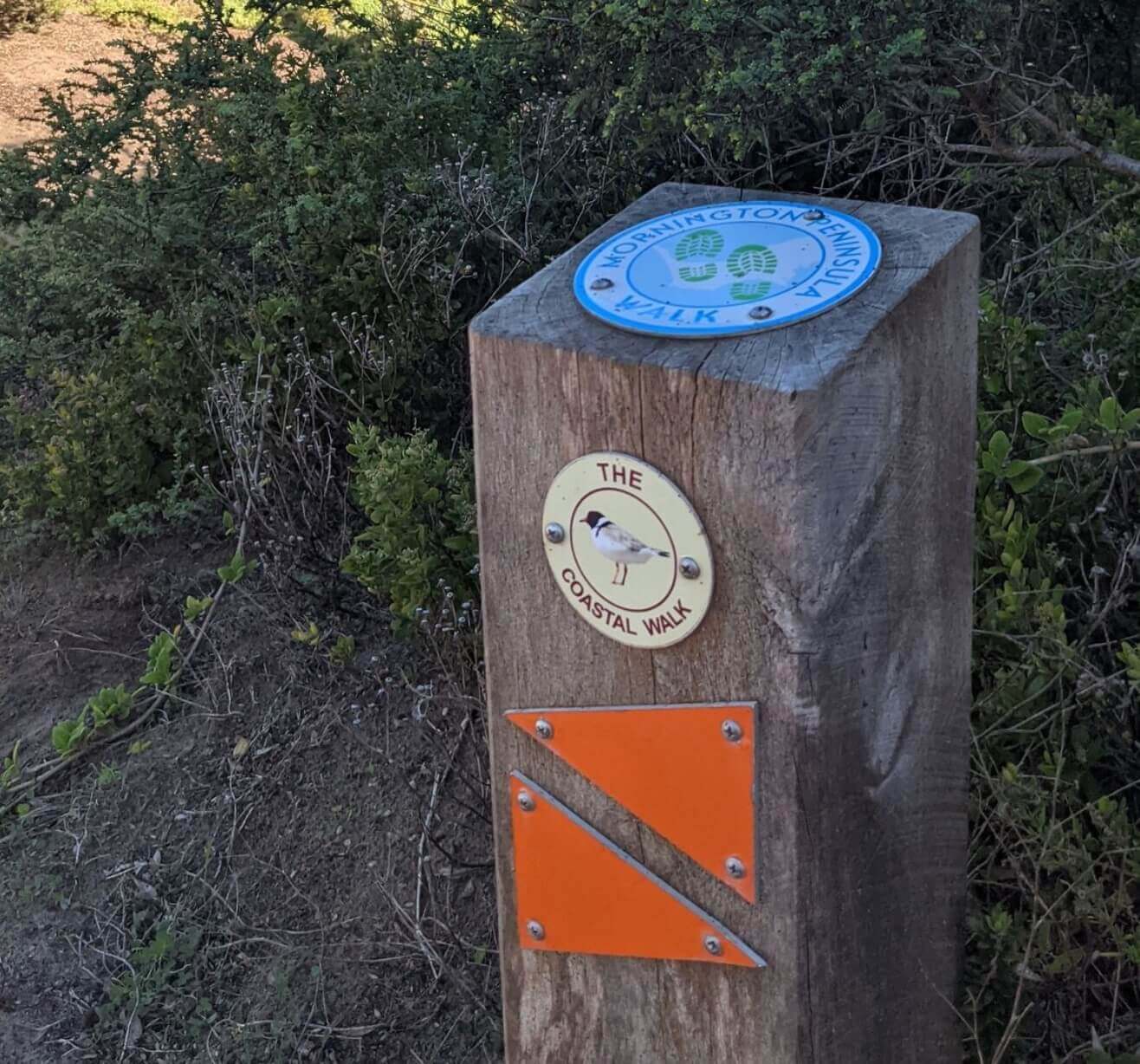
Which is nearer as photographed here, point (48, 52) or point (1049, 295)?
point (1049, 295)

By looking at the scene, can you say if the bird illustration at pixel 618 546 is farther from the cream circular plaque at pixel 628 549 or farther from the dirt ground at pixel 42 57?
the dirt ground at pixel 42 57

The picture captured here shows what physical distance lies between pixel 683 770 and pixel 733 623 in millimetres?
227

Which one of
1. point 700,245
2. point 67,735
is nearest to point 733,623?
point 700,245

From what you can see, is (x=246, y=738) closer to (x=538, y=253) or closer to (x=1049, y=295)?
(x=538, y=253)

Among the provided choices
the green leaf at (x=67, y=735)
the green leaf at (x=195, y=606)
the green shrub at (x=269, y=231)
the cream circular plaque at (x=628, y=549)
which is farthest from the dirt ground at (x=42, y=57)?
the cream circular plaque at (x=628, y=549)

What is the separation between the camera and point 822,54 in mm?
2998

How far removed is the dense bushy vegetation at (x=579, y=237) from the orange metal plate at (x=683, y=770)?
594 mm

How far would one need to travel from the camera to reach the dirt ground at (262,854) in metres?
2.83

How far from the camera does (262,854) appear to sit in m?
3.19

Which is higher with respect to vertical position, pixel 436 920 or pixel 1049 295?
pixel 1049 295

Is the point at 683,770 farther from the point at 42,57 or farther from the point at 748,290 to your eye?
the point at 42,57

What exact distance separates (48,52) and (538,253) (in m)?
6.76

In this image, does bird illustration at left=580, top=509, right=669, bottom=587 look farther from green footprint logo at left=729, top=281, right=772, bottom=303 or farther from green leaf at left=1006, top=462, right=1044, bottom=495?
green leaf at left=1006, top=462, right=1044, bottom=495

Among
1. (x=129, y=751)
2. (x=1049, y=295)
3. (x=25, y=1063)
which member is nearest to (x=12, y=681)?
(x=129, y=751)
